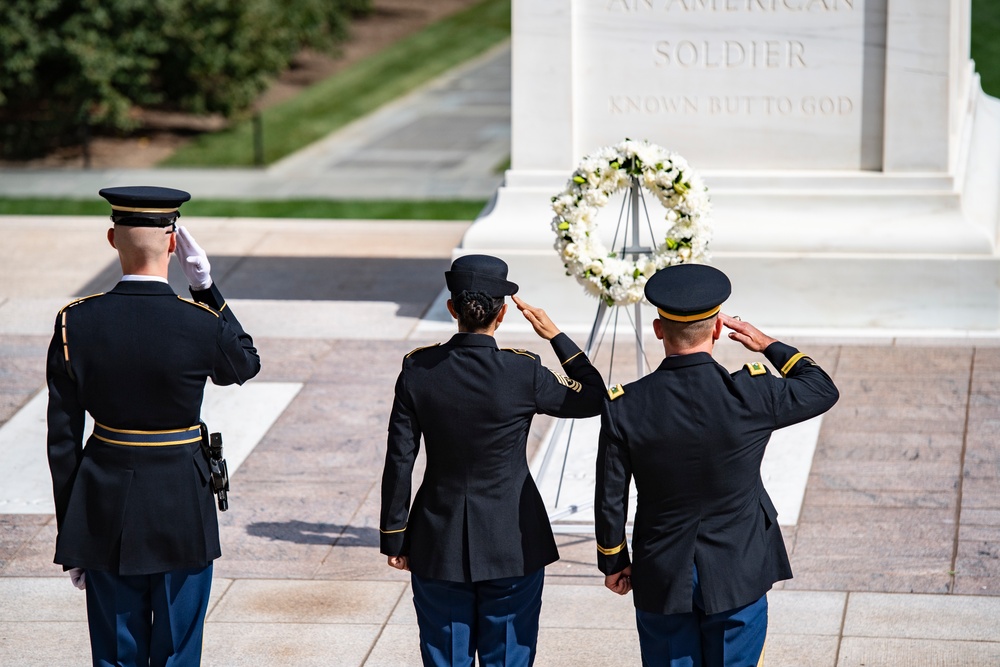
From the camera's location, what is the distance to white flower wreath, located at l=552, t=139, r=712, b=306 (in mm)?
6582

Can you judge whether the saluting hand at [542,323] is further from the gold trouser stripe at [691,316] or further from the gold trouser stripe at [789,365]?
the gold trouser stripe at [789,365]

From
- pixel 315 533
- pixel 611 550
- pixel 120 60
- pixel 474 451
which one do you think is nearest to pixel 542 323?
pixel 474 451

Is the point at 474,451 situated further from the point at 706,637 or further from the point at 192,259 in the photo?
the point at 192,259

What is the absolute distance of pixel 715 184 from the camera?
33.6 ft

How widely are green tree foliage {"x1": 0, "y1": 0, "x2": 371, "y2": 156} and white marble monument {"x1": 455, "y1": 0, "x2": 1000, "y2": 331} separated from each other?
10.3 meters

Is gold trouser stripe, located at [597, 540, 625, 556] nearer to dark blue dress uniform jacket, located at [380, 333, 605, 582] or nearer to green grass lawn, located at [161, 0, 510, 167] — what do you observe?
dark blue dress uniform jacket, located at [380, 333, 605, 582]

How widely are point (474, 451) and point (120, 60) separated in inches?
620

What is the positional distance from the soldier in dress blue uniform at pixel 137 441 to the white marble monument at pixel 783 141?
5.82 metres

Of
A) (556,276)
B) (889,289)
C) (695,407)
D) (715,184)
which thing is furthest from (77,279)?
(695,407)

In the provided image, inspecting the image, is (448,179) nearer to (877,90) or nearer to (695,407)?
(877,90)

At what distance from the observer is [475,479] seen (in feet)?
14.7

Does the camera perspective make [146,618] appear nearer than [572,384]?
No

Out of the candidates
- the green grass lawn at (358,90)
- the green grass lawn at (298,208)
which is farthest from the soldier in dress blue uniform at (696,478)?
the green grass lawn at (358,90)

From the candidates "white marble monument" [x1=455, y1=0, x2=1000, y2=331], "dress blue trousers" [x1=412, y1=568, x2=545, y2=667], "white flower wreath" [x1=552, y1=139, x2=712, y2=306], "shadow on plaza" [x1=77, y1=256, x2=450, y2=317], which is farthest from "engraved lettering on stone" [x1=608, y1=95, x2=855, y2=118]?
"dress blue trousers" [x1=412, y1=568, x2=545, y2=667]
